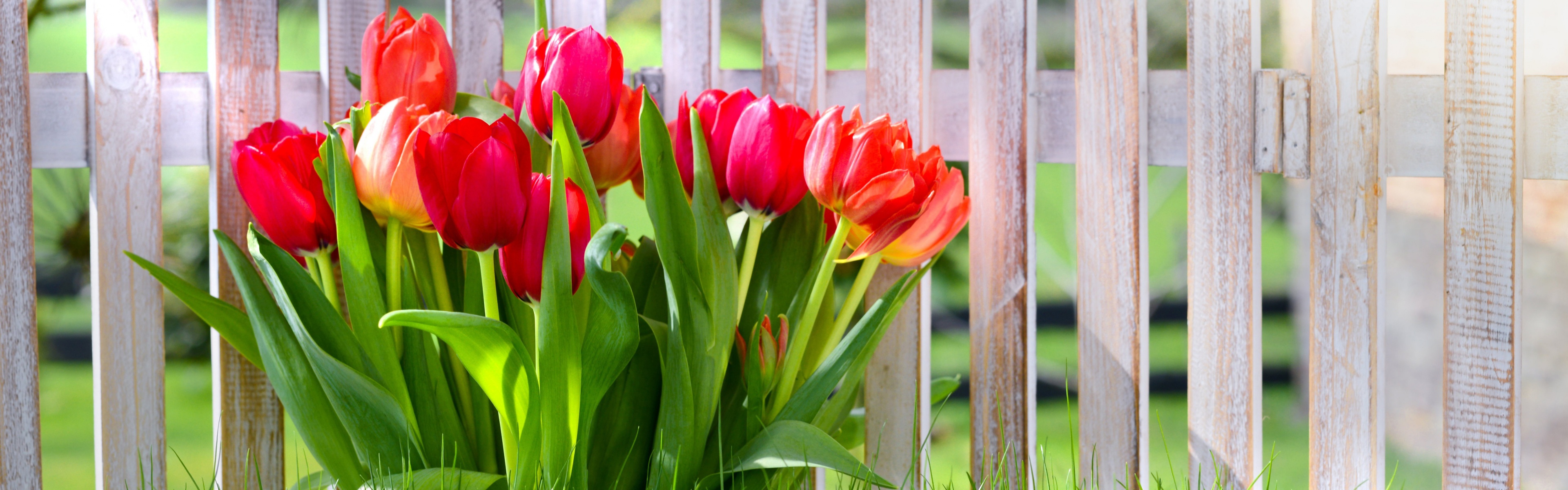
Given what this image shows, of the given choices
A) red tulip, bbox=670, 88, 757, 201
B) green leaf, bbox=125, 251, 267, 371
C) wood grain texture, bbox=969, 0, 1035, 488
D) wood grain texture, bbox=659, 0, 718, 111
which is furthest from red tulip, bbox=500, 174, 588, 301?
wood grain texture, bbox=969, 0, 1035, 488

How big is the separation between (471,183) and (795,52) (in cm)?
46

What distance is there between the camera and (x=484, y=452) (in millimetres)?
609

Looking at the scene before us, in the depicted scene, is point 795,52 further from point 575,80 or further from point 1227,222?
point 1227,222

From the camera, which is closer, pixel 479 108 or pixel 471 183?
pixel 471 183

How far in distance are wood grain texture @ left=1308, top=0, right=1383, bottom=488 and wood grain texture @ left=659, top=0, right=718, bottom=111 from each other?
0.63 meters

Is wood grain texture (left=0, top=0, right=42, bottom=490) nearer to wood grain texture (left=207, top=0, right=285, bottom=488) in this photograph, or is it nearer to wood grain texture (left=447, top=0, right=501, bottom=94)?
wood grain texture (left=207, top=0, right=285, bottom=488)

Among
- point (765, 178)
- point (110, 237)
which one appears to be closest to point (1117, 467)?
point (765, 178)

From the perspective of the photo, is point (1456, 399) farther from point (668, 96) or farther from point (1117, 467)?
point (668, 96)

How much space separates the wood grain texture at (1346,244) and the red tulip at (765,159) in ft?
2.06

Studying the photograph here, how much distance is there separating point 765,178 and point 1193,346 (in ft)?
1.94

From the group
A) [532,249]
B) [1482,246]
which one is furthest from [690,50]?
[1482,246]

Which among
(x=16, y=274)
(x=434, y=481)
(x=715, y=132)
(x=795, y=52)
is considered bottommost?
(x=434, y=481)

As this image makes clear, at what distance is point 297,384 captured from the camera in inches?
22.8

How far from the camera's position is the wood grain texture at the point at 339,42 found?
2.68ft
